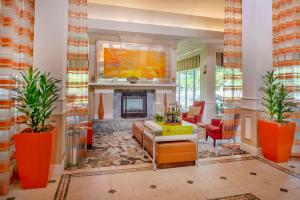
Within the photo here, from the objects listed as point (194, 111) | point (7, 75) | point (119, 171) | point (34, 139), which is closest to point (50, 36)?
point (7, 75)

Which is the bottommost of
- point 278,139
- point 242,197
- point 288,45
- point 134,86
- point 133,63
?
point 242,197

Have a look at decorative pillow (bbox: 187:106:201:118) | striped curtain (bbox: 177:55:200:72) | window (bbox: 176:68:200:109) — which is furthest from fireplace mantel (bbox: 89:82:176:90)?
striped curtain (bbox: 177:55:200:72)

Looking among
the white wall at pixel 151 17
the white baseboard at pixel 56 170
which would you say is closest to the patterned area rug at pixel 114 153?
the white baseboard at pixel 56 170

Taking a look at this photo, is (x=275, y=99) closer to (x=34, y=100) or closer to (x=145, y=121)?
(x=145, y=121)

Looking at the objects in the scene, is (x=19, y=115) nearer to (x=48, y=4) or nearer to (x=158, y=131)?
(x=48, y=4)

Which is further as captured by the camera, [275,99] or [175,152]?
[275,99]

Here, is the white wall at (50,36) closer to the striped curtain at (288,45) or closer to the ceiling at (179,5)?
the ceiling at (179,5)

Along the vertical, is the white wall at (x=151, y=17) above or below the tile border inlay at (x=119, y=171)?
above

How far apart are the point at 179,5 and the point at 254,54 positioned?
10.00 feet

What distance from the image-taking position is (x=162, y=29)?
5.84 metres

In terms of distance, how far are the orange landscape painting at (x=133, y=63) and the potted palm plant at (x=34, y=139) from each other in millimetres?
3841

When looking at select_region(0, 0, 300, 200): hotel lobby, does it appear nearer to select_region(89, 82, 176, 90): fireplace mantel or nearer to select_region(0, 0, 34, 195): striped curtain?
select_region(0, 0, 34, 195): striped curtain

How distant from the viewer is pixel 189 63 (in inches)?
363

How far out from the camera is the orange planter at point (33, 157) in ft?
8.12
